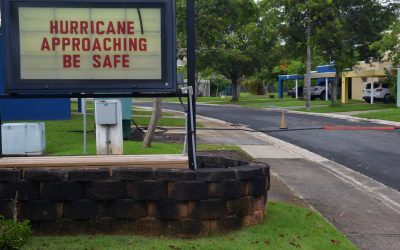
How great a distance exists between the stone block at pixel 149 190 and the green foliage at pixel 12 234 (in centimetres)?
126

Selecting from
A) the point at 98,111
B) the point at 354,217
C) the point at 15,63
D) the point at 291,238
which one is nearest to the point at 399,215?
the point at 354,217

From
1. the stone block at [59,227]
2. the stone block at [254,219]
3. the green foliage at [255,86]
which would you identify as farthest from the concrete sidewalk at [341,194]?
the green foliage at [255,86]

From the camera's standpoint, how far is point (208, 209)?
607 centimetres

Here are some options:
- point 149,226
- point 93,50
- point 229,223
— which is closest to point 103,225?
point 149,226

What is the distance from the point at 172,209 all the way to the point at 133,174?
0.58 m

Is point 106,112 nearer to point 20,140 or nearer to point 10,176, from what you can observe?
point 20,140

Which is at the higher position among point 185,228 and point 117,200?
point 117,200

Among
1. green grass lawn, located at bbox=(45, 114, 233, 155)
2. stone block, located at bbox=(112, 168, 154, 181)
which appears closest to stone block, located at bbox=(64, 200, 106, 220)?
stone block, located at bbox=(112, 168, 154, 181)

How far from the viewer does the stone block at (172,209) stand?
19.8 feet

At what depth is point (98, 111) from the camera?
11516 mm

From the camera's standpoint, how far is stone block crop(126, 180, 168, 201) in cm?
604

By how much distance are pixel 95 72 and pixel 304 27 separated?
3232 cm

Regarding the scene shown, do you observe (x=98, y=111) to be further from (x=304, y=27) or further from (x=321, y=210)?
(x=304, y=27)

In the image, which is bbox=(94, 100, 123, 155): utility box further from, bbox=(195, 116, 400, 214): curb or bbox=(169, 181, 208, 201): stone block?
bbox=(169, 181, 208, 201): stone block
